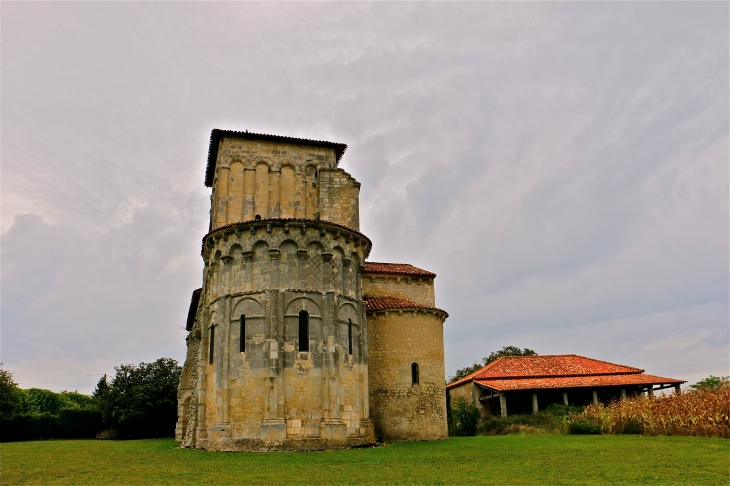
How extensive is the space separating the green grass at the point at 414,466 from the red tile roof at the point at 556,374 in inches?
586

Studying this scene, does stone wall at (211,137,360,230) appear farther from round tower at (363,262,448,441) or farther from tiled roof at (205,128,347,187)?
round tower at (363,262,448,441)

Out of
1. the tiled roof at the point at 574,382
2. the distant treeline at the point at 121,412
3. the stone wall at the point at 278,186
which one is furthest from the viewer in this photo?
the distant treeline at the point at 121,412

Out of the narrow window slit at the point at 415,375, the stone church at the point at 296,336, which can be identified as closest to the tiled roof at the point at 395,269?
the stone church at the point at 296,336

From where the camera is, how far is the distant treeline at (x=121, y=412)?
35750mm

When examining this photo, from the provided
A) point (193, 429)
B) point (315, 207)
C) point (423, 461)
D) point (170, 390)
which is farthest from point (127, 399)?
point (423, 461)

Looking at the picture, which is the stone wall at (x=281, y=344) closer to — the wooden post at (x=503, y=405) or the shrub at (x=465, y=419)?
the wooden post at (x=503, y=405)

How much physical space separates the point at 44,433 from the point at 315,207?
26.3m

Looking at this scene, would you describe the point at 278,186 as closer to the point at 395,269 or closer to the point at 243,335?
the point at 395,269

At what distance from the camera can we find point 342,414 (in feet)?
64.6

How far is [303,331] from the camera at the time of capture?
789 inches

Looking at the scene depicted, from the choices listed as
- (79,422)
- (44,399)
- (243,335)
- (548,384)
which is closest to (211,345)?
(243,335)

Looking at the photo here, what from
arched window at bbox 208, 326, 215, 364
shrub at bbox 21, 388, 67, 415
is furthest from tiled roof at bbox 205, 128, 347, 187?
shrub at bbox 21, 388, 67, 415

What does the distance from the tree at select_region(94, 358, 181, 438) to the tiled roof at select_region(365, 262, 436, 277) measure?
19078 mm

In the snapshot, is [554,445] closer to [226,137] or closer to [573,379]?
[573,379]
